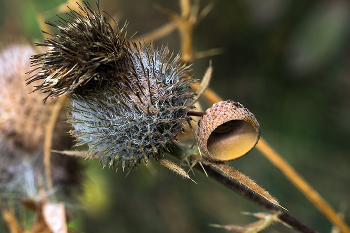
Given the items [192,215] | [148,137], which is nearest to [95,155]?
[148,137]

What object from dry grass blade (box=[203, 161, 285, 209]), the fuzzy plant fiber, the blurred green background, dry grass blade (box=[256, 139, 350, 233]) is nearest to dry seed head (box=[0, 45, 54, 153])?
the blurred green background

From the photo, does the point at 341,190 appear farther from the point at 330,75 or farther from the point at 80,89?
the point at 80,89

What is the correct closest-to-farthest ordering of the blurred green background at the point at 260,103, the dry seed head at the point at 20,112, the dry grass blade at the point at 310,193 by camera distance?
the dry grass blade at the point at 310,193, the dry seed head at the point at 20,112, the blurred green background at the point at 260,103

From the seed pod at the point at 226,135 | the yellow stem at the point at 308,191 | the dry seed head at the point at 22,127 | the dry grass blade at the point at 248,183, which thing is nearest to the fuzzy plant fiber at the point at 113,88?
the seed pod at the point at 226,135

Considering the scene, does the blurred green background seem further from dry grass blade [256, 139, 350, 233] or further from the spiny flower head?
the spiny flower head

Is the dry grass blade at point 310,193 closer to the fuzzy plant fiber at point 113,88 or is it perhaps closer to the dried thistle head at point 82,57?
the fuzzy plant fiber at point 113,88

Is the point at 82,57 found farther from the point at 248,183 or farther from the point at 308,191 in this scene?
the point at 308,191
